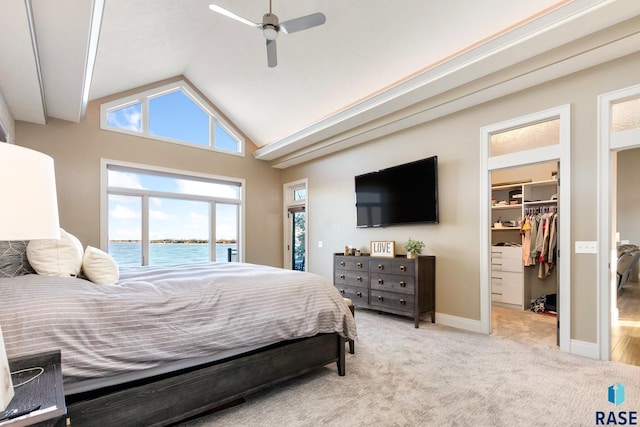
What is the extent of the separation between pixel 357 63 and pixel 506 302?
4326 mm

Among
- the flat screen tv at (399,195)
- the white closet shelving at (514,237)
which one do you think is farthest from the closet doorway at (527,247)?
the flat screen tv at (399,195)

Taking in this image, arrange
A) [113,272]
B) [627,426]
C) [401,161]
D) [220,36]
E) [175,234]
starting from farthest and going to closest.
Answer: [175,234] < [401,161] < [220,36] < [113,272] < [627,426]

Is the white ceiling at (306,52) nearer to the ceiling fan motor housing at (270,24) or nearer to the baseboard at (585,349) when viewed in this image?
the ceiling fan motor housing at (270,24)

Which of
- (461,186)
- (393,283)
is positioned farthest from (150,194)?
(461,186)

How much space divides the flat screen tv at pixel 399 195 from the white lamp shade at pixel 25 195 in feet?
12.7

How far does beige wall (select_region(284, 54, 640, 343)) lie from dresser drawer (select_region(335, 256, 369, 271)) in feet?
1.74

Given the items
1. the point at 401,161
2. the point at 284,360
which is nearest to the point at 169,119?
the point at 401,161

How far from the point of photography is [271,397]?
7.09 ft

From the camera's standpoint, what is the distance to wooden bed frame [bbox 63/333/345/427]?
152 cm

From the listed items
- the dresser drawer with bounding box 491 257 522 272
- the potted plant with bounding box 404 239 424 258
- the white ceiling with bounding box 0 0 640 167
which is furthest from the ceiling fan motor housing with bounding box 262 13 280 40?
the dresser drawer with bounding box 491 257 522 272

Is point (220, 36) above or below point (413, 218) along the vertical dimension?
above

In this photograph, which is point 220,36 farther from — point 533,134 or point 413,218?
point 533,134

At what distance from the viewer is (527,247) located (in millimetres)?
4820

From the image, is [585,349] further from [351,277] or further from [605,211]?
A: [351,277]
